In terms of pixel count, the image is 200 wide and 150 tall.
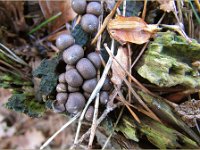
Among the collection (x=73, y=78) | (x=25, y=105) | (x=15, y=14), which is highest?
(x=15, y=14)

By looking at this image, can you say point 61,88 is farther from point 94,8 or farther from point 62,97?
point 94,8

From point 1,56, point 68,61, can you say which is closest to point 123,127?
point 68,61

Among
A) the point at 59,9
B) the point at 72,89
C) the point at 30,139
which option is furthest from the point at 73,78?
the point at 30,139

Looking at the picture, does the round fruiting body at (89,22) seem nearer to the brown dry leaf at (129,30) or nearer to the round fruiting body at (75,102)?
the brown dry leaf at (129,30)

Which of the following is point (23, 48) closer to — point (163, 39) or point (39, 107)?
point (39, 107)

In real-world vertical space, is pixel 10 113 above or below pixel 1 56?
below

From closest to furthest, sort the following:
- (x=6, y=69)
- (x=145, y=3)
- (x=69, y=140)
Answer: (x=145, y=3), (x=6, y=69), (x=69, y=140)

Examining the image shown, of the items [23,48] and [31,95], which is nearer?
[31,95]
